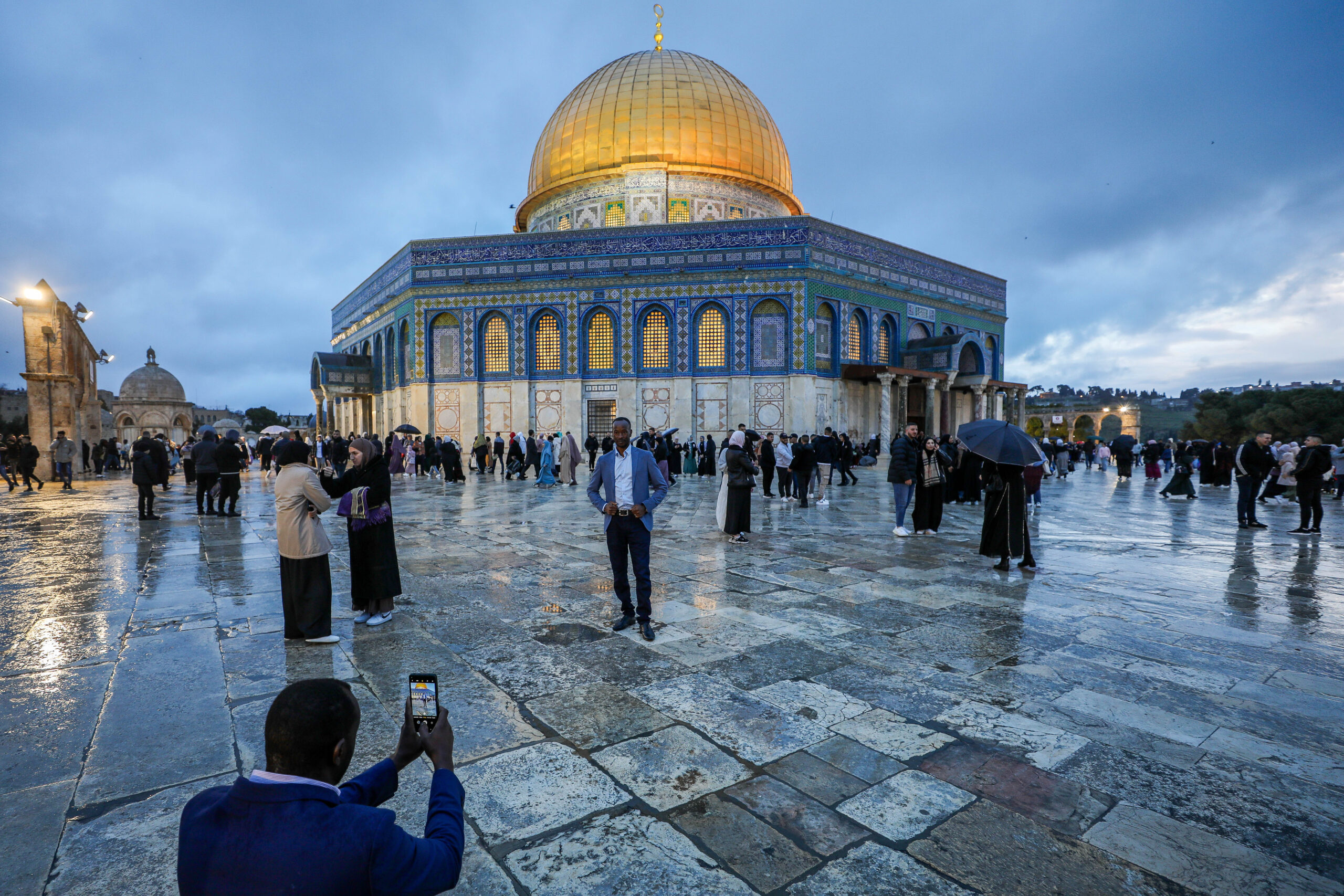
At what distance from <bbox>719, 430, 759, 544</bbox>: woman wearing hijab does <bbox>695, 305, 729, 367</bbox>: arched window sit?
1850 cm

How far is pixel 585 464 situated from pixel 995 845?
946 inches

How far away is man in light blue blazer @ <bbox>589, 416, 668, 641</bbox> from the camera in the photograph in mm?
5008

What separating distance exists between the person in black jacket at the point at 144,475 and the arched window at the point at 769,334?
19746 mm

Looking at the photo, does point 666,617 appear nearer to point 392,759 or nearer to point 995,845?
point 995,845

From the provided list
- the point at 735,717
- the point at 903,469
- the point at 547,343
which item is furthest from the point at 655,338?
the point at 735,717

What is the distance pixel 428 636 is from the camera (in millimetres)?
4785

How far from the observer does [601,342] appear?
27844 mm

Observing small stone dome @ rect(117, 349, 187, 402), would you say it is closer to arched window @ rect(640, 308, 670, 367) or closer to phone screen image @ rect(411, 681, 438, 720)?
arched window @ rect(640, 308, 670, 367)

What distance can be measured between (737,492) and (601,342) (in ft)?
66.1

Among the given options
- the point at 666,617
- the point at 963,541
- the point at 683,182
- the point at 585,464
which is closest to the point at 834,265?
the point at 683,182

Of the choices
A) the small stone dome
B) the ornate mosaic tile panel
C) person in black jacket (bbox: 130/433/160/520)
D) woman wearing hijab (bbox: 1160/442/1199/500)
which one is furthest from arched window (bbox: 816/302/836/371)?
the small stone dome

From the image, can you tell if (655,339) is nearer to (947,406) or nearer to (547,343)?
(547,343)

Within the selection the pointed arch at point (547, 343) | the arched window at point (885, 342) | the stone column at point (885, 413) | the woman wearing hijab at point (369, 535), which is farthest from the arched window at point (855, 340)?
the woman wearing hijab at point (369, 535)

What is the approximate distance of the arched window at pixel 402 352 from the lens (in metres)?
29.2
